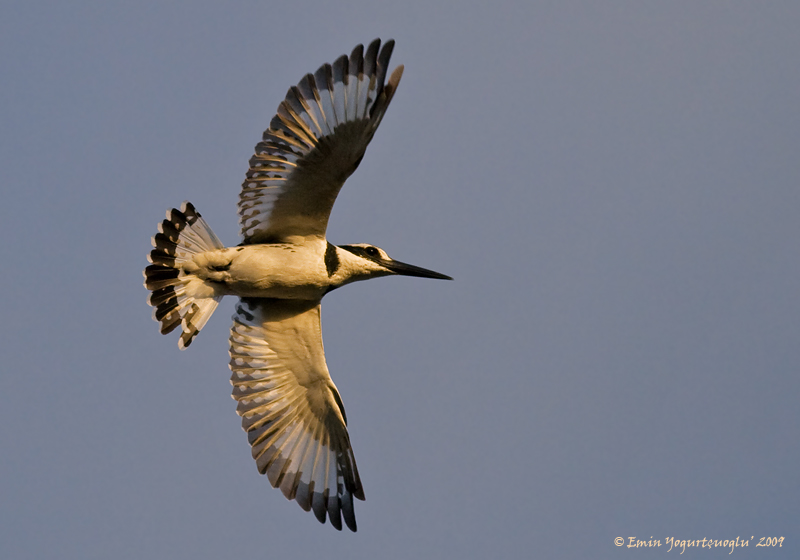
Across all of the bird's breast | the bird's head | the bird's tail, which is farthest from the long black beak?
the bird's tail

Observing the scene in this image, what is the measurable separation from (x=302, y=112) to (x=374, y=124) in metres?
0.79

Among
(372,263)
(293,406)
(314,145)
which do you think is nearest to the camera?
(314,145)

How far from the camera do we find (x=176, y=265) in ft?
31.6

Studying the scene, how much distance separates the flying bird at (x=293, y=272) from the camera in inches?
350

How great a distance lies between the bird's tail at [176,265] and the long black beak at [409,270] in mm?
2010

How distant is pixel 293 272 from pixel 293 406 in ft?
5.99

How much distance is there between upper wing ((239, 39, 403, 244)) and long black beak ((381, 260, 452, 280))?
3.26 ft

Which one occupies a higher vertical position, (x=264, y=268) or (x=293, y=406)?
(x=264, y=268)

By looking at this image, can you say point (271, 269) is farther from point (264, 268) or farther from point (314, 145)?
Answer: point (314, 145)

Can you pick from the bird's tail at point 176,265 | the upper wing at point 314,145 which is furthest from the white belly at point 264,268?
the upper wing at point 314,145

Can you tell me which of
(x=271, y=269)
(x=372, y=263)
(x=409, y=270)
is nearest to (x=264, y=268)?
(x=271, y=269)

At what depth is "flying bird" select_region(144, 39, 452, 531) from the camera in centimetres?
890

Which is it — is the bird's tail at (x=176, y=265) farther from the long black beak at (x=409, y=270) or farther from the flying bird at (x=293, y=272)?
the long black beak at (x=409, y=270)

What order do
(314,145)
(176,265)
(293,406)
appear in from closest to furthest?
(314,145) < (176,265) < (293,406)
